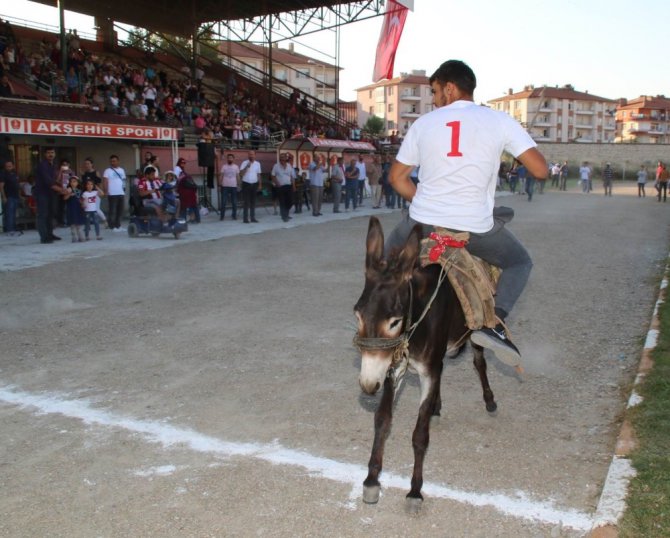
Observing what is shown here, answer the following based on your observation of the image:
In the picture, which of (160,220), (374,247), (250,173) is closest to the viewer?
(374,247)

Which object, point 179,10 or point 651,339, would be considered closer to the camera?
point 651,339

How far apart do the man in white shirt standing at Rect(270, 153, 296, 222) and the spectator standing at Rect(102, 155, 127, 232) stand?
4.50 m

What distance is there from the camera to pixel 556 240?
1486 centimetres

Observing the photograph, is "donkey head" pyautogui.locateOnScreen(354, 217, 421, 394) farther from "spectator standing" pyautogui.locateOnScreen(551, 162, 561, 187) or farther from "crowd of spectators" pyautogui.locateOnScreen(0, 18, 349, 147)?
"spectator standing" pyautogui.locateOnScreen(551, 162, 561, 187)

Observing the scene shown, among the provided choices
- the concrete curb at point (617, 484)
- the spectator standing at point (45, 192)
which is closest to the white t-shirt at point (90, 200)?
the spectator standing at point (45, 192)

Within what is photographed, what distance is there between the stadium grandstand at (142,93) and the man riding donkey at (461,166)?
13976mm

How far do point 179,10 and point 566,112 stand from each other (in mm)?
110279

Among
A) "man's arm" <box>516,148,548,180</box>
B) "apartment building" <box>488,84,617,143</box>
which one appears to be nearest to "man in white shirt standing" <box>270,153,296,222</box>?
"man's arm" <box>516,148,548,180</box>

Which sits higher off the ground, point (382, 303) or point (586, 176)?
point (586, 176)

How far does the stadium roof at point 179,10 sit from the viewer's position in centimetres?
3017

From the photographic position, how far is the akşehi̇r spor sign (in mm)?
15297

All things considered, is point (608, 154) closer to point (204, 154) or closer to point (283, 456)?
point (204, 154)

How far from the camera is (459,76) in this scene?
3850 mm

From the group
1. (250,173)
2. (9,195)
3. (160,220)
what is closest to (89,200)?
(160,220)
